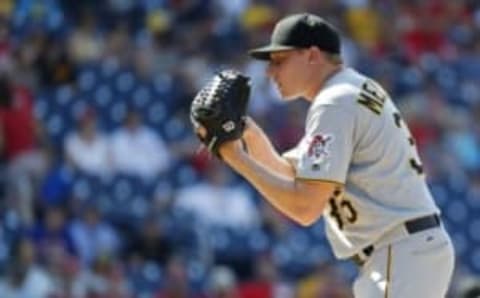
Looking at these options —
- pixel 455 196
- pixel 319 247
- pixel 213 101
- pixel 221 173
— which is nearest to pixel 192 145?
pixel 221 173

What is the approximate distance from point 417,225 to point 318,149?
1.51ft

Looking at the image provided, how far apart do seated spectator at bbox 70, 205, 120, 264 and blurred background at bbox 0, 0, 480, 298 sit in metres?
0.01

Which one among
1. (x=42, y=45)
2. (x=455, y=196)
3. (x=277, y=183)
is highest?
(x=277, y=183)

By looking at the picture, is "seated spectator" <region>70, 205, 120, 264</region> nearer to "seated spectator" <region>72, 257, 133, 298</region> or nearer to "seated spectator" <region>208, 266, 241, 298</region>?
"seated spectator" <region>72, 257, 133, 298</region>

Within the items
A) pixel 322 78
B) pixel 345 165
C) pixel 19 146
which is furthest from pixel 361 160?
pixel 19 146

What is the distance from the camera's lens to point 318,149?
544cm

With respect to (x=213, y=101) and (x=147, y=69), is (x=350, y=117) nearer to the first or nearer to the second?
(x=213, y=101)

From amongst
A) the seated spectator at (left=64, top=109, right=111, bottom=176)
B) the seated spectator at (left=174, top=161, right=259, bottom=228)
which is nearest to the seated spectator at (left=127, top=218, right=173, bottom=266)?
the seated spectator at (left=174, top=161, right=259, bottom=228)

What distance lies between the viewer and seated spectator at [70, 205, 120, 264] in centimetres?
1087

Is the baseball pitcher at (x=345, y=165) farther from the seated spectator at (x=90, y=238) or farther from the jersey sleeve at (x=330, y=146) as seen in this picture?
the seated spectator at (x=90, y=238)

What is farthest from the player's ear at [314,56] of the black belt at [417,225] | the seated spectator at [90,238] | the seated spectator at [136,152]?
the seated spectator at [136,152]

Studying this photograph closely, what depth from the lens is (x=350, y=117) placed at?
5.44m

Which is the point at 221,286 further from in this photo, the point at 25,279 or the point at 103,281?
the point at 25,279

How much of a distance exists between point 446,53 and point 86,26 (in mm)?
3663
